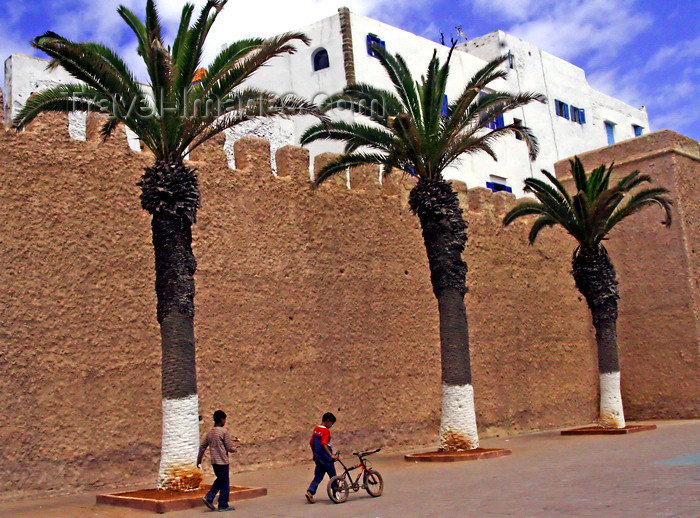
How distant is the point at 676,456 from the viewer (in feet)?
37.1

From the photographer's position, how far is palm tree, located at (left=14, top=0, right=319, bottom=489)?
9.94 m

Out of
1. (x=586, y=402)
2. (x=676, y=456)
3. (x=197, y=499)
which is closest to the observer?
(x=197, y=499)

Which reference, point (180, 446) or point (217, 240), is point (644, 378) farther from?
point (180, 446)

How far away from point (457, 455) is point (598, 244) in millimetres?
6709

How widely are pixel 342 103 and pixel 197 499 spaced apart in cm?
740

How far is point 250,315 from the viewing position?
13.3m

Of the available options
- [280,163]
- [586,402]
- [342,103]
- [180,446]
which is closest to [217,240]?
[280,163]

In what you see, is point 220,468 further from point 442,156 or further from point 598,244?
point 598,244

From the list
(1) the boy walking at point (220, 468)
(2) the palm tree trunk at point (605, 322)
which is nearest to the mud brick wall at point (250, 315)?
(2) the palm tree trunk at point (605, 322)

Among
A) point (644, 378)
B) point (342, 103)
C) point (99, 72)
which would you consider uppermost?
point (342, 103)

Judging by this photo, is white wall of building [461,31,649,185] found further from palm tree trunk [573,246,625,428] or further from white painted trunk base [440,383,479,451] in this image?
white painted trunk base [440,383,479,451]

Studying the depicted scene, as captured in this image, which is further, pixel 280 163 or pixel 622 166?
pixel 622 166

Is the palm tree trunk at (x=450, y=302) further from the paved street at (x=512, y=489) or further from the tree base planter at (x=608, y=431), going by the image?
the tree base planter at (x=608, y=431)

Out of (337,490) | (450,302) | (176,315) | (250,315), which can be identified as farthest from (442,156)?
(337,490)
